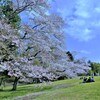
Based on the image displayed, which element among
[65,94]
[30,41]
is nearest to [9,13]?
[30,41]

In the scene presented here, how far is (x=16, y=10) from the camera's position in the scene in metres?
18.7

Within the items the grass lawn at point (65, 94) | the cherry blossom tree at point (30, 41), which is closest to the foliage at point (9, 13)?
the cherry blossom tree at point (30, 41)

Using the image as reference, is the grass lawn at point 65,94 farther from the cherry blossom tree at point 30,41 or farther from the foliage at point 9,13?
the foliage at point 9,13

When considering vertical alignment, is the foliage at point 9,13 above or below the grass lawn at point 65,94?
above

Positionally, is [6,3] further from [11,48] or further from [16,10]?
[11,48]

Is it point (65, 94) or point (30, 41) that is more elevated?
point (30, 41)

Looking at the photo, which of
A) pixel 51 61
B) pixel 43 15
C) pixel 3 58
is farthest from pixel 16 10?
pixel 51 61

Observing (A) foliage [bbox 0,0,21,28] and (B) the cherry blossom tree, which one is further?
(A) foliage [bbox 0,0,21,28]

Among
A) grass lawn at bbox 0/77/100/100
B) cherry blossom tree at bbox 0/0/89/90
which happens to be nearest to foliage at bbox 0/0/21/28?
cherry blossom tree at bbox 0/0/89/90

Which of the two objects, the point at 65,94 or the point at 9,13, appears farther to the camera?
the point at 65,94

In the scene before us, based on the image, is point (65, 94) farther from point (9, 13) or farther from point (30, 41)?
point (9, 13)

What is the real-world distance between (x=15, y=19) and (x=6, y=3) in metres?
1.36

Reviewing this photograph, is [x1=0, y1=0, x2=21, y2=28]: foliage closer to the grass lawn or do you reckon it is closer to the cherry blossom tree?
the cherry blossom tree

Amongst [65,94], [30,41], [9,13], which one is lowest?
[65,94]
